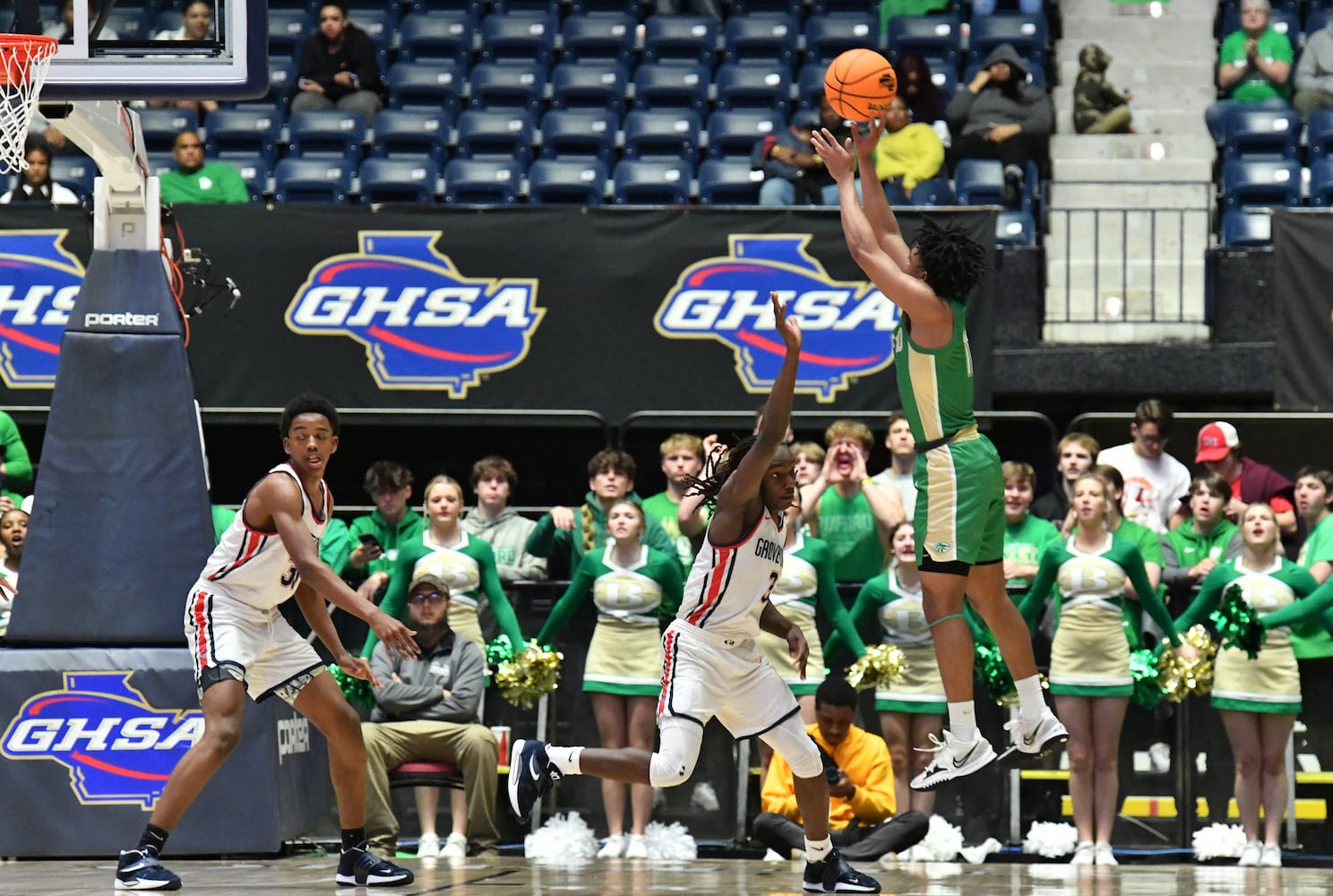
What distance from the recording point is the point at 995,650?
1133 centimetres

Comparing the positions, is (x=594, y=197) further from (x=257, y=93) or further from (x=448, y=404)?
(x=257, y=93)

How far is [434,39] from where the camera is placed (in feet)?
61.0

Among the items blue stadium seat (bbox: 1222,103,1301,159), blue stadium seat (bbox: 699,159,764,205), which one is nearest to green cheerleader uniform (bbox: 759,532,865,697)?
blue stadium seat (bbox: 699,159,764,205)

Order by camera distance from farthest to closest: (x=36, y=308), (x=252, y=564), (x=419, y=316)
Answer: (x=419, y=316), (x=36, y=308), (x=252, y=564)

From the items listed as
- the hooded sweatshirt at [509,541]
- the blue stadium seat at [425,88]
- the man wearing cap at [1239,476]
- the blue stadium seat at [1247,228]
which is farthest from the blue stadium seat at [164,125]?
the man wearing cap at [1239,476]

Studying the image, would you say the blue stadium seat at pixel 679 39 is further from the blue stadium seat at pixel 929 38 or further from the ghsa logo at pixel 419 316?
the ghsa logo at pixel 419 316

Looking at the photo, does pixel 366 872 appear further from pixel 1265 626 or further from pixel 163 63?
pixel 1265 626

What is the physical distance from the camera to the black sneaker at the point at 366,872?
8.76 meters

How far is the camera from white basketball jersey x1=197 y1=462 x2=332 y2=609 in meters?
8.66

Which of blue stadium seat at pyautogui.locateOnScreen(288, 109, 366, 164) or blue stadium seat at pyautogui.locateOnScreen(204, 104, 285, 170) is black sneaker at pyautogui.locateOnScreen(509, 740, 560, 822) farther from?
blue stadium seat at pyautogui.locateOnScreen(204, 104, 285, 170)

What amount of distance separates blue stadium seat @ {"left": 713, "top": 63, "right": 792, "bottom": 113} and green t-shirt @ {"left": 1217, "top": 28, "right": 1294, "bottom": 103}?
398 cm

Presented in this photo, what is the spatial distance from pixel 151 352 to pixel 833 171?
4.51m

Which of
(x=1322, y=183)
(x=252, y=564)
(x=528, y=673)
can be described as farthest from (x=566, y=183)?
(x=252, y=564)

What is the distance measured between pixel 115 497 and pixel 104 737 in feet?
4.33
